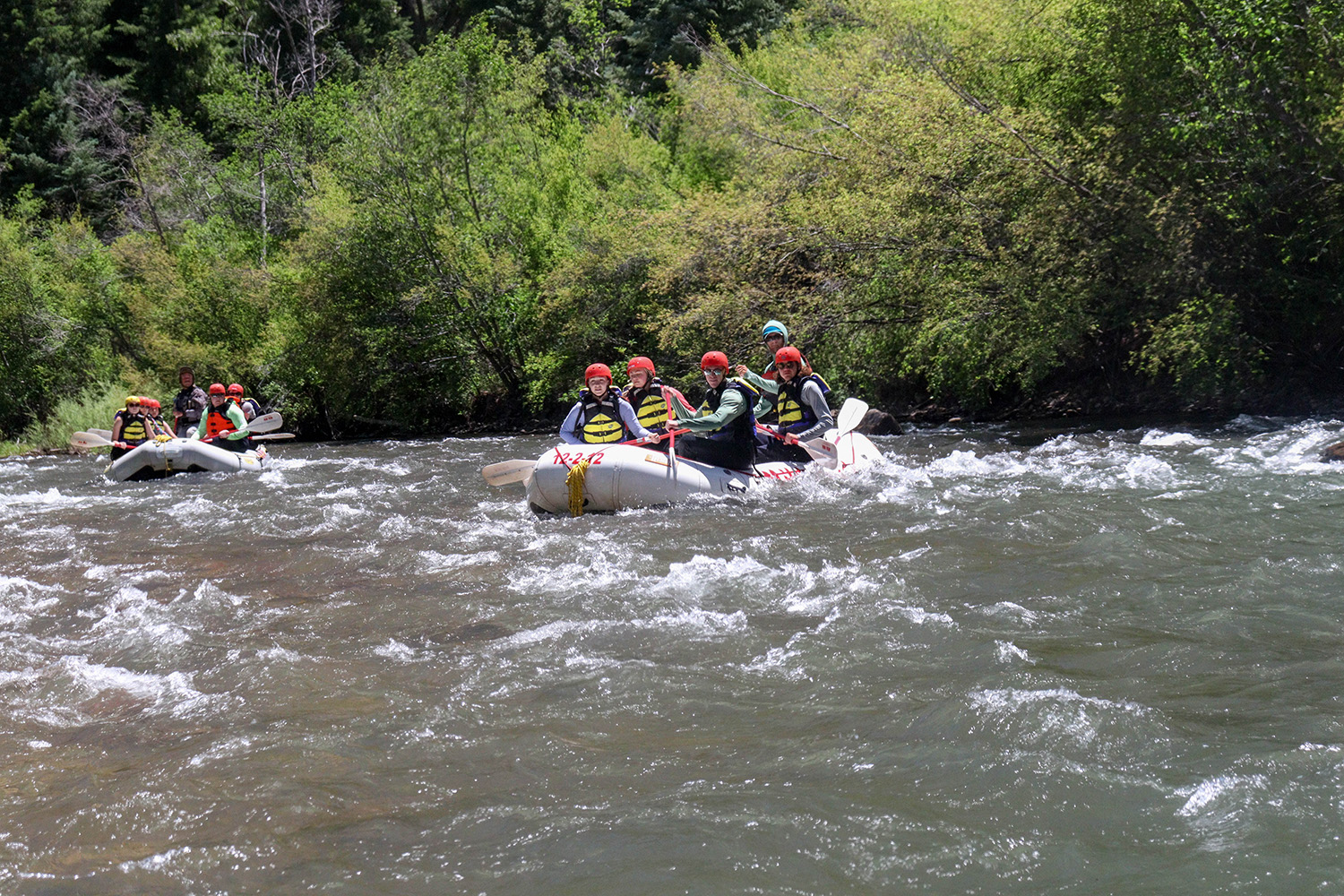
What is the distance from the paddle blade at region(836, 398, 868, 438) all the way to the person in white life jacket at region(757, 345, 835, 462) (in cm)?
10

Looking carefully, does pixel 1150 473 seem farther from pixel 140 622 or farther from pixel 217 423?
pixel 217 423

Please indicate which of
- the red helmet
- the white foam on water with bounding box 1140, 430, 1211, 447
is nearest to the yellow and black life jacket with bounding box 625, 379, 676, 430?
the red helmet

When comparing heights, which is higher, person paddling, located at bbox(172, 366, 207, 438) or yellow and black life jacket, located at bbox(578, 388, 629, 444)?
yellow and black life jacket, located at bbox(578, 388, 629, 444)

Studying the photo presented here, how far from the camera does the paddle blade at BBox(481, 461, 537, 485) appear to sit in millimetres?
9695

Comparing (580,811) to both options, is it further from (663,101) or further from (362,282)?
(663,101)

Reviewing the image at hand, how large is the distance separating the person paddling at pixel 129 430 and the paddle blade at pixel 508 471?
6414 mm

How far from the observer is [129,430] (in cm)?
1392

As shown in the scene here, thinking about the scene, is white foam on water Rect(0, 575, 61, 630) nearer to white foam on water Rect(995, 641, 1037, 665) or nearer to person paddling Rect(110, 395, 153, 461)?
white foam on water Rect(995, 641, 1037, 665)

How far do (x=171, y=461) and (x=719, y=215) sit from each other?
8510mm

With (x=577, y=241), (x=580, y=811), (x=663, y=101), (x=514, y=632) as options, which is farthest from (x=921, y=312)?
(x=663, y=101)

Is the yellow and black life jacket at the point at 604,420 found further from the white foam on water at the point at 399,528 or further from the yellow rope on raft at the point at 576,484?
the white foam on water at the point at 399,528

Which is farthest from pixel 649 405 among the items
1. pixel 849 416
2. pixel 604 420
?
pixel 849 416

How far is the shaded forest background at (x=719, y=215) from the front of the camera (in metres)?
13.0

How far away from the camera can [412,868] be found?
10.2ft
